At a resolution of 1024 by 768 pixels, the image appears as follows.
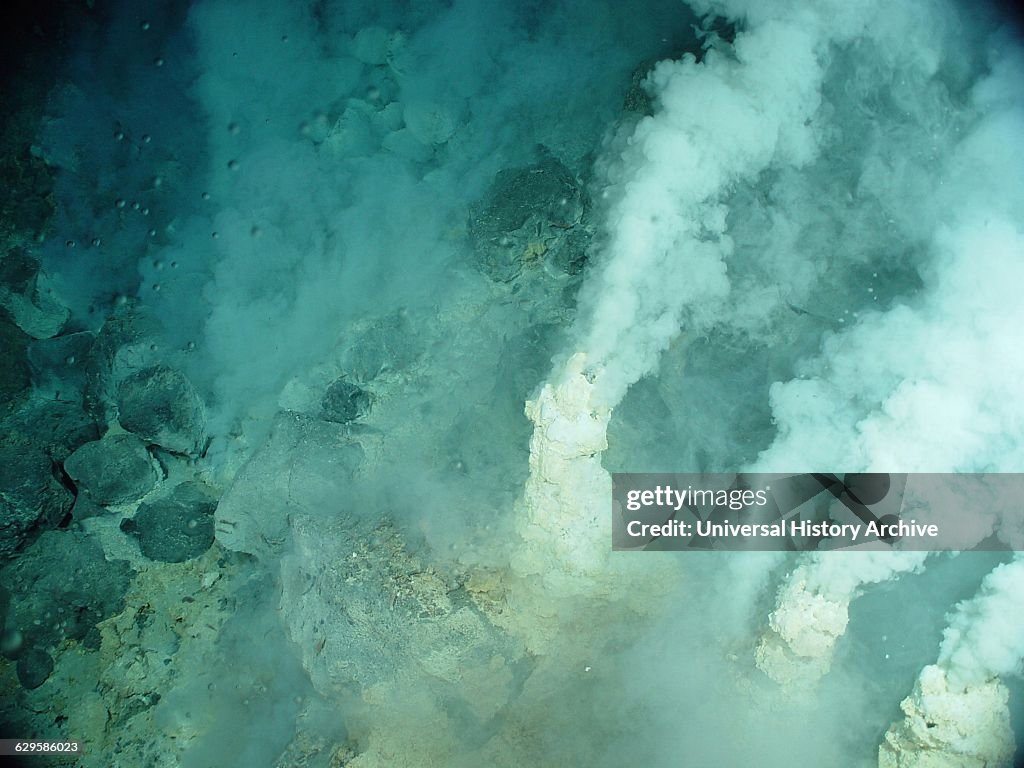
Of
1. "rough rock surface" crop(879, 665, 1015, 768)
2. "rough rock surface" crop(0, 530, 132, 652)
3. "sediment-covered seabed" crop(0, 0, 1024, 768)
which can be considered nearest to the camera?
"rough rock surface" crop(879, 665, 1015, 768)

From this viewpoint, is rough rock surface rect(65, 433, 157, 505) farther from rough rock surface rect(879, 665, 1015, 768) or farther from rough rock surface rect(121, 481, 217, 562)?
rough rock surface rect(879, 665, 1015, 768)

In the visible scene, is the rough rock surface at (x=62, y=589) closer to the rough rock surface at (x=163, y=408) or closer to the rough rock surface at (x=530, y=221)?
the rough rock surface at (x=163, y=408)

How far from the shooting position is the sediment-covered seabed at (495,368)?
4.14 metres

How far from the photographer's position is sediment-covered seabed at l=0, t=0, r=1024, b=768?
4.14 m

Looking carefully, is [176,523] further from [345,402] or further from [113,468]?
[345,402]

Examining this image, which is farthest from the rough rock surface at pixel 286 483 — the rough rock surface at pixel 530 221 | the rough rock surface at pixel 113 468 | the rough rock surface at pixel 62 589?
the rough rock surface at pixel 530 221

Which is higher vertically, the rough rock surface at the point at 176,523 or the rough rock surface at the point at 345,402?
the rough rock surface at the point at 345,402

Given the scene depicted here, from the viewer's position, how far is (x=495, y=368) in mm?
4695

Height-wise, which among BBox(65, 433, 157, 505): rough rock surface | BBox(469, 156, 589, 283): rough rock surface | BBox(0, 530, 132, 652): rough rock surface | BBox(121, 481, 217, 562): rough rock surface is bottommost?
BBox(0, 530, 132, 652): rough rock surface

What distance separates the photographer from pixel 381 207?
479 cm

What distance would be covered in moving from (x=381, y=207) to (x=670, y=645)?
4028mm

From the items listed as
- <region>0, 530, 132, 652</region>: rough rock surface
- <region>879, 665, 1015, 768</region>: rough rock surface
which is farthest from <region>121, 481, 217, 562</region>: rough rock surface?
<region>879, 665, 1015, 768</region>: rough rock surface

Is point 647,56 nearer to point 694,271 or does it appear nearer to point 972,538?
point 694,271

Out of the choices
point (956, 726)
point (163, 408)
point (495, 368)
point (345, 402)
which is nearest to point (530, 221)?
point (495, 368)
